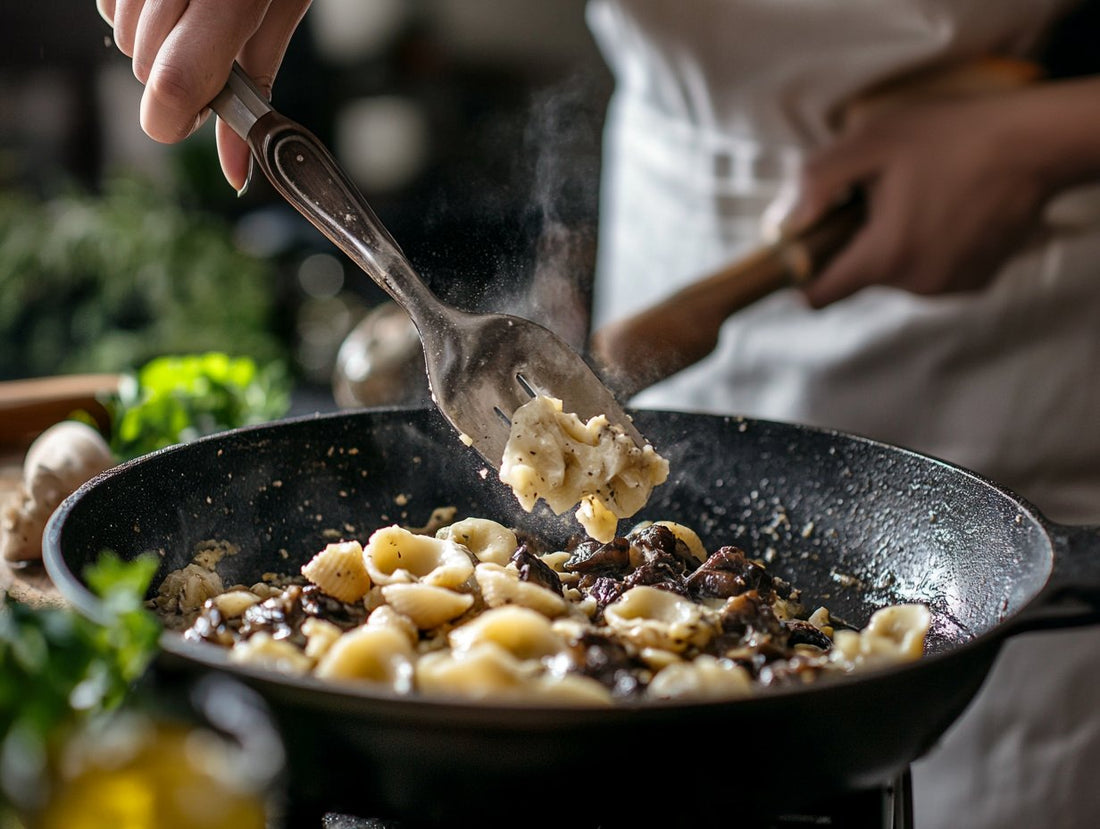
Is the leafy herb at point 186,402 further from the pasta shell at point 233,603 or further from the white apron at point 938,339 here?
the white apron at point 938,339

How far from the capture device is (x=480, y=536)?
5.23 feet

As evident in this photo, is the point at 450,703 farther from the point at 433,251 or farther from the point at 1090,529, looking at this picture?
the point at 433,251

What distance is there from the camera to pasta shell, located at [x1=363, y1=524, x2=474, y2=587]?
54.6 inches

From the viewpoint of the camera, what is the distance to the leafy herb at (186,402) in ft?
6.50

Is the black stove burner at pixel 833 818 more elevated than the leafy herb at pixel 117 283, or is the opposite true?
the black stove burner at pixel 833 818

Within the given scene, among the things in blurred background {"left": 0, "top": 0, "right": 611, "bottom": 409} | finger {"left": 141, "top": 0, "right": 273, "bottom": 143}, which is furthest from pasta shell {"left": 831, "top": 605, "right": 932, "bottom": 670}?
blurred background {"left": 0, "top": 0, "right": 611, "bottom": 409}

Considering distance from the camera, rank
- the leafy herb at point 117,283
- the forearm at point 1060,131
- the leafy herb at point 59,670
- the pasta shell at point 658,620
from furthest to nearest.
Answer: the leafy herb at point 117,283
the forearm at point 1060,131
the pasta shell at point 658,620
the leafy herb at point 59,670

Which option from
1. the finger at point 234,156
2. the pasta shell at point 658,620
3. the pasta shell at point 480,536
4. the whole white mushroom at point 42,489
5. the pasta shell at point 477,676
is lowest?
the pasta shell at point 480,536

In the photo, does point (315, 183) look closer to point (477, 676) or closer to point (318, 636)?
point (318, 636)

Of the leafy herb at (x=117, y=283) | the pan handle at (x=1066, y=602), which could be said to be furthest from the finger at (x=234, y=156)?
the leafy herb at (x=117, y=283)

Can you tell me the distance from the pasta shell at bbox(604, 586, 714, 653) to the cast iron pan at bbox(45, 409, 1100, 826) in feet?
0.87

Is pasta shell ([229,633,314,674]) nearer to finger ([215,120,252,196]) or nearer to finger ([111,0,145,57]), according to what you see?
finger ([215,120,252,196])

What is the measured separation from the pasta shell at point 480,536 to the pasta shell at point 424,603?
28cm

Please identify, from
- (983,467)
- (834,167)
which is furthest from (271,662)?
(983,467)
